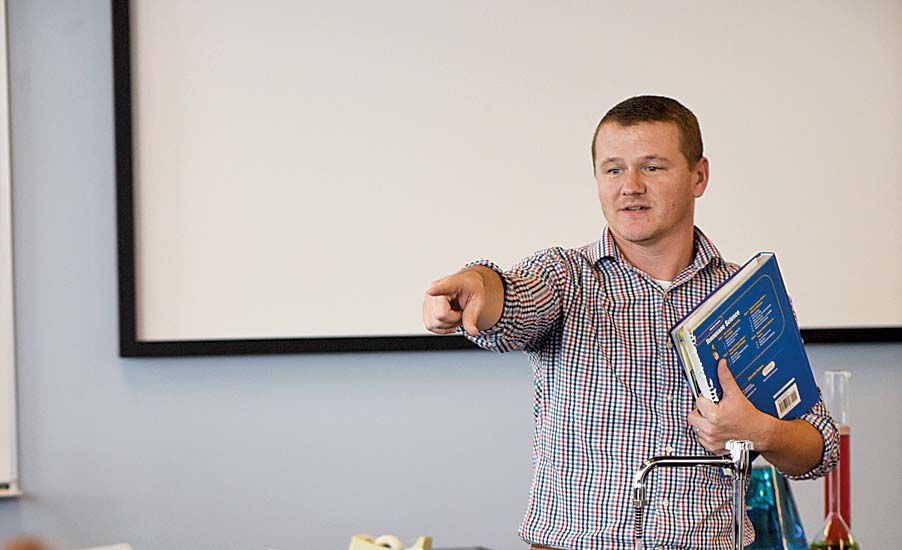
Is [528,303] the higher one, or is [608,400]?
[528,303]

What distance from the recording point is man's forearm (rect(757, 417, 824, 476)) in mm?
1327

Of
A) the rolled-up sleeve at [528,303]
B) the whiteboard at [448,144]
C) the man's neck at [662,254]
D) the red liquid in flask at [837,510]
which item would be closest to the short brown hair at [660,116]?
the man's neck at [662,254]

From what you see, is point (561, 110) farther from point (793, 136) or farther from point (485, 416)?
point (485, 416)

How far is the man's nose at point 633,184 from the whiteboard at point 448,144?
1.00 meters

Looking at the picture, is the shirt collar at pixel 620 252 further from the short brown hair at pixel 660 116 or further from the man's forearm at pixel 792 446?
the man's forearm at pixel 792 446

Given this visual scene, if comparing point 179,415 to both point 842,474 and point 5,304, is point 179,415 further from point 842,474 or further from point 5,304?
point 842,474

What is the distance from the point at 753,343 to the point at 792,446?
171mm

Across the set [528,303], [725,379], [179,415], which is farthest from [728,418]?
[179,415]

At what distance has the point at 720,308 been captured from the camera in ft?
3.98

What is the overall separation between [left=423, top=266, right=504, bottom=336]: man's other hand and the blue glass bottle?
50 centimetres

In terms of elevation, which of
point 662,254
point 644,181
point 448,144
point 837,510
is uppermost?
point 448,144

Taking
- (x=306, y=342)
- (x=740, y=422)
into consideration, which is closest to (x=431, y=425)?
(x=306, y=342)

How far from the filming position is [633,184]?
1441 mm

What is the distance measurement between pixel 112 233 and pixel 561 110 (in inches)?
41.9
